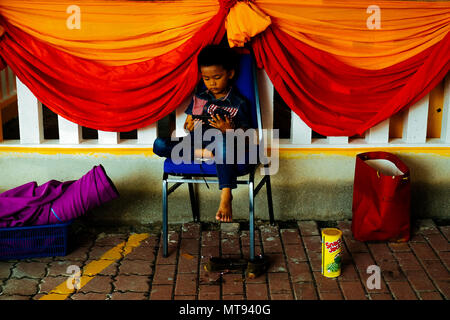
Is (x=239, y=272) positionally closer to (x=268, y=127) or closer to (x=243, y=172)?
(x=243, y=172)

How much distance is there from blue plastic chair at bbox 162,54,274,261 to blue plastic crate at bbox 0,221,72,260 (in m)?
0.70

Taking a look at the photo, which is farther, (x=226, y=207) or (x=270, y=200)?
(x=270, y=200)

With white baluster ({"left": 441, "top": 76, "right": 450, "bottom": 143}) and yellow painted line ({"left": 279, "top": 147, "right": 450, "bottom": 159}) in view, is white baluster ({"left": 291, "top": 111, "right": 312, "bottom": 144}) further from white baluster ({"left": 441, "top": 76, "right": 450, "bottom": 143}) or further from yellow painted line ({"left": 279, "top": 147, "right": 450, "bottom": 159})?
white baluster ({"left": 441, "top": 76, "right": 450, "bottom": 143})

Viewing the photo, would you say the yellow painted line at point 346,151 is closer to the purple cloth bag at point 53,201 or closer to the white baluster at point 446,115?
the white baluster at point 446,115

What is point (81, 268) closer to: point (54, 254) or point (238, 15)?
point (54, 254)

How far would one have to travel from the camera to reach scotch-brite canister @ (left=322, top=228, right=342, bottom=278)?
3.34 m

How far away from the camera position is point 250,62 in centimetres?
378

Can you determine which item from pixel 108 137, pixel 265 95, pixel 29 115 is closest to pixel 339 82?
pixel 265 95

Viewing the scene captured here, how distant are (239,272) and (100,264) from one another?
91 centimetres

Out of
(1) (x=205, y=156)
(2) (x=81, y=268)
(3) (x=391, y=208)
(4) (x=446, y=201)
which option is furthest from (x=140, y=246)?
(4) (x=446, y=201)

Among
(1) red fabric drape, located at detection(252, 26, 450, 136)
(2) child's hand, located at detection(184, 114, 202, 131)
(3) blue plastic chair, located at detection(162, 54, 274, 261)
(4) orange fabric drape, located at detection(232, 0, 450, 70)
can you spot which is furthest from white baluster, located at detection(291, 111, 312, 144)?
(2) child's hand, located at detection(184, 114, 202, 131)

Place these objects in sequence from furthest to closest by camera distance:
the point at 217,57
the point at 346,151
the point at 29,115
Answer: the point at 346,151 < the point at 29,115 < the point at 217,57

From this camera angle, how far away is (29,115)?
397 cm

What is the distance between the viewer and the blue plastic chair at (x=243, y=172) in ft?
11.4
